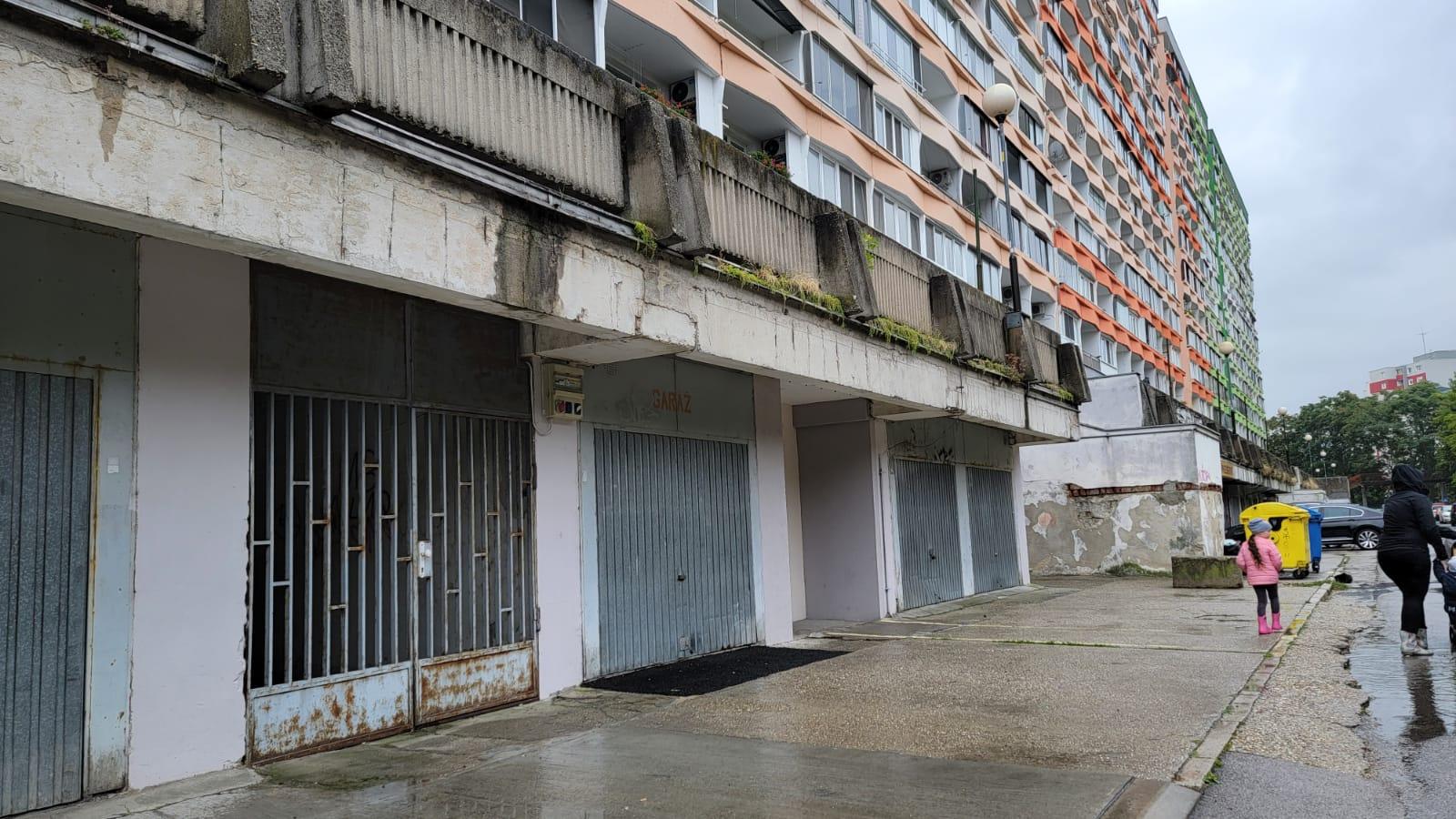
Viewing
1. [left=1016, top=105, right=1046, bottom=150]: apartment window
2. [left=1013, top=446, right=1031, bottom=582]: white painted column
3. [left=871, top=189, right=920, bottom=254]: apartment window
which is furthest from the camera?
[left=1016, top=105, right=1046, bottom=150]: apartment window

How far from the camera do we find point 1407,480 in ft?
31.3

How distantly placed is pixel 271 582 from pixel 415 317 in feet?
7.53

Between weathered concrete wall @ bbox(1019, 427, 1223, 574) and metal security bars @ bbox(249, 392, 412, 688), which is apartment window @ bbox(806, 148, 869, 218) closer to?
weathered concrete wall @ bbox(1019, 427, 1223, 574)

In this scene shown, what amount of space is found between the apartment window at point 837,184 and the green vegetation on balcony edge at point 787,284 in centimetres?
661

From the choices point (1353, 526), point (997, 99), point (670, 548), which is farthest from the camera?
point (1353, 526)

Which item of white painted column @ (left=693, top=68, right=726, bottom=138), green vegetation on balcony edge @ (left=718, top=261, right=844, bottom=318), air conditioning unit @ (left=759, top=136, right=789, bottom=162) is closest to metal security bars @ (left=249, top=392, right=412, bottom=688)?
green vegetation on balcony edge @ (left=718, top=261, right=844, bottom=318)

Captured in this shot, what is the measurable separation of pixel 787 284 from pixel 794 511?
5.17m

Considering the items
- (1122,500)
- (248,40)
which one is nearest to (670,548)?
(248,40)

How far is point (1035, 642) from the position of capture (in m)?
11.0

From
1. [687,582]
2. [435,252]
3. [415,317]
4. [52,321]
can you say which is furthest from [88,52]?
[687,582]

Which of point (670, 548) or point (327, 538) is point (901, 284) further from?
point (327, 538)

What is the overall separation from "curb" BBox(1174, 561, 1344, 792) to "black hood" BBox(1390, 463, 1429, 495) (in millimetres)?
1989

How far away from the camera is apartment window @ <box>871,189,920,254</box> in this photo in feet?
66.8

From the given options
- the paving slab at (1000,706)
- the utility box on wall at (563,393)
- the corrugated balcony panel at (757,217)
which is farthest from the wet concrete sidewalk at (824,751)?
the corrugated balcony panel at (757,217)
